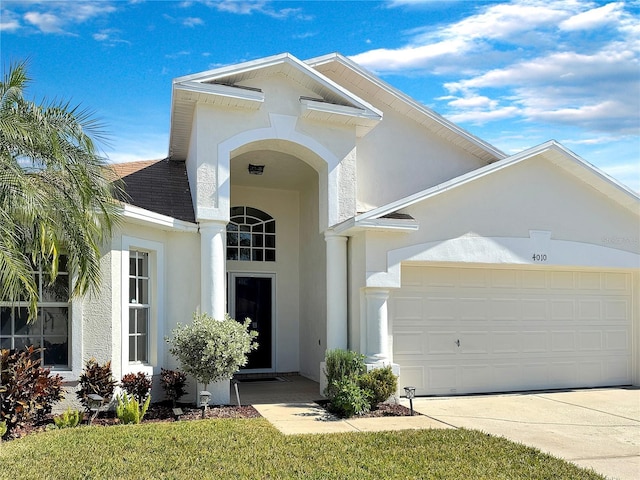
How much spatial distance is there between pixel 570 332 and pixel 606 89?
17.2 feet

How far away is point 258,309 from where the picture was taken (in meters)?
15.3

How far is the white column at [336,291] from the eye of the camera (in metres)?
11.6

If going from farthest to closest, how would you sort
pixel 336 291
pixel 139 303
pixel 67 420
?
pixel 336 291, pixel 139 303, pixel 67 420

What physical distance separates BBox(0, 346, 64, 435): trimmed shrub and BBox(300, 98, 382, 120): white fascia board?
21.0ft

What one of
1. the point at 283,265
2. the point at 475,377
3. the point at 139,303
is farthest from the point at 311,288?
the point at 139,303

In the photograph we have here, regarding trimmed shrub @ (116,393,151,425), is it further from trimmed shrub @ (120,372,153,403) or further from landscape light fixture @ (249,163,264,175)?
landscape light fixture @ (249,163,264,175)

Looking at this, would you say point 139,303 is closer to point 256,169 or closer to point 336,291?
point 336,291

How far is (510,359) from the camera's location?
12.6 meters

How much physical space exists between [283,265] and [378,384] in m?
5.79

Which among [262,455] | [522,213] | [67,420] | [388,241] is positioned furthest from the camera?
[522,213]

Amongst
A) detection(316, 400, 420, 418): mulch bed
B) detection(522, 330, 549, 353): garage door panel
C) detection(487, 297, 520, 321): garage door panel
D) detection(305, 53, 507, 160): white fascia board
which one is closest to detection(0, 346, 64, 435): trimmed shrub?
detection(316, 400, 420, 418): mulch bed

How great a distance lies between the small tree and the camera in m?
9.71

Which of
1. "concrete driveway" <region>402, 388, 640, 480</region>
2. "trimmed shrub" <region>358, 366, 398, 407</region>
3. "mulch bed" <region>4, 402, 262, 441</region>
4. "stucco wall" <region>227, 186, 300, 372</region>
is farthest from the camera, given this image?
"stucco wall" <region>227, 186, 300, 372</region>

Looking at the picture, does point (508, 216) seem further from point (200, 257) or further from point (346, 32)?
point (200, 257)
